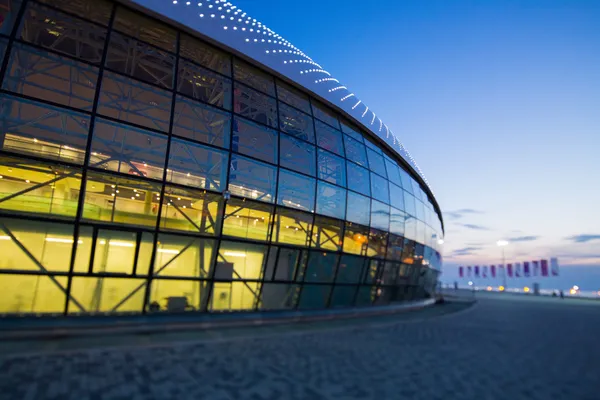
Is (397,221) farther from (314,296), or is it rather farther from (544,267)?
(544,267)

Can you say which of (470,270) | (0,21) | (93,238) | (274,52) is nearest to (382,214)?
(274,52)

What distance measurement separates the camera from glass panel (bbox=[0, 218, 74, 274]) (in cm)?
914

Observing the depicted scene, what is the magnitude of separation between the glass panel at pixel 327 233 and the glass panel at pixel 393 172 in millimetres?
6198

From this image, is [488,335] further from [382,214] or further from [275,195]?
[275,195]

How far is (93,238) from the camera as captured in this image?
9.64 m

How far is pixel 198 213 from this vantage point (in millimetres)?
12102

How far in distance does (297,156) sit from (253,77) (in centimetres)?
398

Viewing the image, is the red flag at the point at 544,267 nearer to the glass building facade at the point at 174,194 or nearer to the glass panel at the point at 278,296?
the glass building facade at the point at 174,194

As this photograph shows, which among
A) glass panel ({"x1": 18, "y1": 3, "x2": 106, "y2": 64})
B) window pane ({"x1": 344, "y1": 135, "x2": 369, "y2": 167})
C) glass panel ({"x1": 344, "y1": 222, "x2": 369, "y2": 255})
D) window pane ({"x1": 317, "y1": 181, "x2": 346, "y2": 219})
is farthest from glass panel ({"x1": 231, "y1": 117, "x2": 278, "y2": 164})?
glass panel ({"x1": 18, "y1": 3, "x2": 106, "y2": 64})

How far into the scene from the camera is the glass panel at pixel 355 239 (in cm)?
1551

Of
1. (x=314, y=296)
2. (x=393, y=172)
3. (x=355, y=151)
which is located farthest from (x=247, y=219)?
(x=393, y=172)

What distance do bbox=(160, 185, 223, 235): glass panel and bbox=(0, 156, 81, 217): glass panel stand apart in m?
2.76

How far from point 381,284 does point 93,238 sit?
538 inches

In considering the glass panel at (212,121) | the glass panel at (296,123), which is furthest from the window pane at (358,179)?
the glass panel at (212,121)
